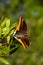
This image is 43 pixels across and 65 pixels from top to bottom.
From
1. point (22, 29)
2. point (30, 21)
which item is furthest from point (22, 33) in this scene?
point (30, 21)

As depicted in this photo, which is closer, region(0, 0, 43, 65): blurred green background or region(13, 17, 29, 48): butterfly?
region(13, 17, 29, 48): butterfly

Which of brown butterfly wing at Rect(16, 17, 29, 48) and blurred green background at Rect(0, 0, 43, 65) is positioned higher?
brown butterfly wing at Rect(16, 17, 29, 48)

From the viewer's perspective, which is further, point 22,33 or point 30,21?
point 30,21

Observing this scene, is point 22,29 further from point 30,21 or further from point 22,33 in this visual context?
point 30,21

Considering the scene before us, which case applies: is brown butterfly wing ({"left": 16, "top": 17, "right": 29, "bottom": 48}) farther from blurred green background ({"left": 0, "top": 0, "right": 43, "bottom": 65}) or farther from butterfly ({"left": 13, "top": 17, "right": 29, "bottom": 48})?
blurred green background ({"left": 0, "top": 0, "right": 43, "bottom": 65})

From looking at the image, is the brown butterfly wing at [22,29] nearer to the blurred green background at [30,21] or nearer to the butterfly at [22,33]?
the butterfly at [22,33]

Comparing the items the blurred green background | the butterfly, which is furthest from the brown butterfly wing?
the blurred green background

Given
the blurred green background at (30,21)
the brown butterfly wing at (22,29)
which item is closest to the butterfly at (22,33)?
the brown butterfly wing at (22,29)

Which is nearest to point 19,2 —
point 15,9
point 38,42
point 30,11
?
point 15,9
